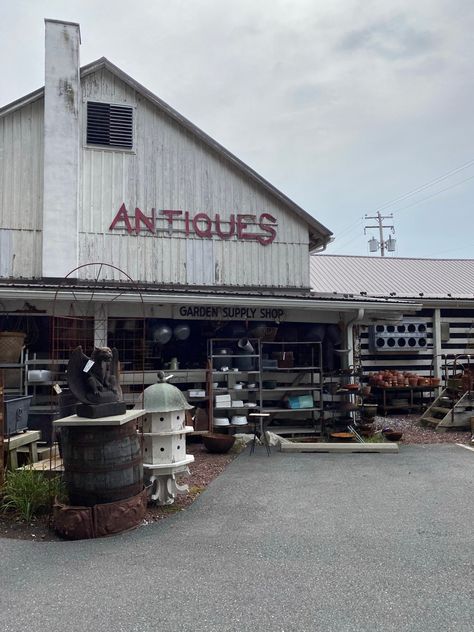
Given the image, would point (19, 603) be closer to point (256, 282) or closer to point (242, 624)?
point (242, 624)

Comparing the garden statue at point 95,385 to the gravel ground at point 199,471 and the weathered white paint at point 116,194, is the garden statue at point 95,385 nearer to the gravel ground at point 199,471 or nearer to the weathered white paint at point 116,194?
the gravel ground at point 199,471

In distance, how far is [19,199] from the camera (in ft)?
36.7

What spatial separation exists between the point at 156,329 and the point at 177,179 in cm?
400

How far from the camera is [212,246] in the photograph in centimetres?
1207

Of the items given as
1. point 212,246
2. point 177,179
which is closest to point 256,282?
point 212,246

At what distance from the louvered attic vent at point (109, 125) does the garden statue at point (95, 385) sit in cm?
753

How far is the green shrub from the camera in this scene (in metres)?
5.44

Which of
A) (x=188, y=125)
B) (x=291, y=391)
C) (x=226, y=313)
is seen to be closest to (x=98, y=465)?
(x=226, y=313)

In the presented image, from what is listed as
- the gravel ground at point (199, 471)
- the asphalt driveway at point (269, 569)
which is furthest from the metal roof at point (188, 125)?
the asphalt driveway at point (269, 569)

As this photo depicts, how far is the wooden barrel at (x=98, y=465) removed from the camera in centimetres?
507

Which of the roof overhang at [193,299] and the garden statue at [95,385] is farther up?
the roof overhang at [193,299]

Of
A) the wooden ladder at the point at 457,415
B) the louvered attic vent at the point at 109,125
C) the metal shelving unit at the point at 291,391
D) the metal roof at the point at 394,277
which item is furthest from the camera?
the metal roof at the point at 394,277

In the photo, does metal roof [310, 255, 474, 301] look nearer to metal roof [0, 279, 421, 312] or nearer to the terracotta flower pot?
metal roof [0, 279, 421, 312]

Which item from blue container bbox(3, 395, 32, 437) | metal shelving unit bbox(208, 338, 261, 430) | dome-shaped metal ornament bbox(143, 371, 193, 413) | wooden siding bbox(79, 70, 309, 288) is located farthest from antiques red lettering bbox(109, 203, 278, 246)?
dome-shaped metal ornament bbox(143, 371, 193, 413)
